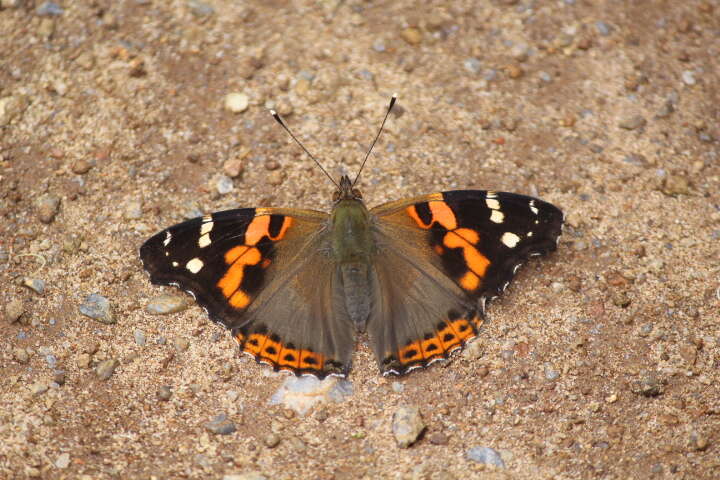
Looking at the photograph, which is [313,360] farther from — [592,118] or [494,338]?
[592,118]

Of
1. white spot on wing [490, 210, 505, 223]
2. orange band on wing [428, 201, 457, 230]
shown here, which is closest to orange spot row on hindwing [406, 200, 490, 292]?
orange band on wing [428, 201, 457, 230]

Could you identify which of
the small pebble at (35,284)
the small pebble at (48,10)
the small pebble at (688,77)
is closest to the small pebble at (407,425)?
the small pebble at (35,284)

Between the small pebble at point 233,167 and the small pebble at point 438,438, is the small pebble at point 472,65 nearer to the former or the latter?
the small pebble at point 233,167

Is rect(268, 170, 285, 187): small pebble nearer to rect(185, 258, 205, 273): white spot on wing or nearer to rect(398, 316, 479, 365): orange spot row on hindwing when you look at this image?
rect(185, 258, 205, 273): white spot on wing

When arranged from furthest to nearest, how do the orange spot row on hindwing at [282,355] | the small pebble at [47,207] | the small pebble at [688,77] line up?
the small pebble at [688,77] → the small pebble at [47,207] → the orange spot row on hindwing at [282,355]

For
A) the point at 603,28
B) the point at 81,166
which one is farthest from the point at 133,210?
the point at 603,28

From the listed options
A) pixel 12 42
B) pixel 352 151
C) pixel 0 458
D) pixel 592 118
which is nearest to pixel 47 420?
pixel 0 458

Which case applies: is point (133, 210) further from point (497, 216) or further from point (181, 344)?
point (497, 216)
